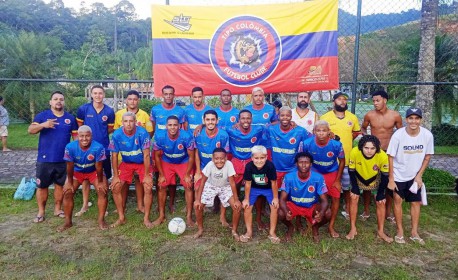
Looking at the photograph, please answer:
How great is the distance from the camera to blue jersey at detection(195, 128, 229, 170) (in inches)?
202

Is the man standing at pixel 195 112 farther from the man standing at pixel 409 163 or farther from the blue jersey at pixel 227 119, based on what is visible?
the man standing at pixel 409 163

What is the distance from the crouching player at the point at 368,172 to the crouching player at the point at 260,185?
3.30 ft

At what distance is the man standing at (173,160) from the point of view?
17.2ft

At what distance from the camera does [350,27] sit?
20.1 ft

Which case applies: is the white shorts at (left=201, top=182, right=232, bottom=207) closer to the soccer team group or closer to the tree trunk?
the soccer team group

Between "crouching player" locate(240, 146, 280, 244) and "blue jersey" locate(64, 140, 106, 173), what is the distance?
206 centimetres

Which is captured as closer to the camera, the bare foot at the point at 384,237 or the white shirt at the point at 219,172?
the bare foot at the point at 384,237

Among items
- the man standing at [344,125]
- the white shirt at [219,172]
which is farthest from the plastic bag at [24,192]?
the man standing at [344,125]

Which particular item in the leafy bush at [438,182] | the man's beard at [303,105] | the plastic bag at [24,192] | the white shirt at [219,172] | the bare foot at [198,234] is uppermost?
the man's beard at [303,105]

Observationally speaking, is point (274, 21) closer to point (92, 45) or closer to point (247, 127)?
point (247, 127)

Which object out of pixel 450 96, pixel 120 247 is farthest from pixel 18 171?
pixel 450 96

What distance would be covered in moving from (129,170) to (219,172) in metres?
1.37

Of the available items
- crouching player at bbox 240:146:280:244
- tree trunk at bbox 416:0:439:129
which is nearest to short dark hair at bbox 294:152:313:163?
crouching player at bbox 240:146:280:244

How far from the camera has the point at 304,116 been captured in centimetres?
540
